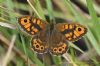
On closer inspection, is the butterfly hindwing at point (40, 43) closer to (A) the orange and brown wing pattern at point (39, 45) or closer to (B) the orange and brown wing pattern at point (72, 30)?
(A) the orange and brown wing pattern at point (39, 45)

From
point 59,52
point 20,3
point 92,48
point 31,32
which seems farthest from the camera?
point 20,3

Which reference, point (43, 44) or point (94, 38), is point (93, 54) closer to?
point (94, 38)

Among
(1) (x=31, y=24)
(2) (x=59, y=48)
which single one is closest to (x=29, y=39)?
(1) (x=31, y=24)

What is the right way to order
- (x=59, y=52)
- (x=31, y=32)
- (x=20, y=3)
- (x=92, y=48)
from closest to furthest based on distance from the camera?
(x=59, y=52) < (x=31, y=32) < (x=92, y=48) < (x=20, y=3)

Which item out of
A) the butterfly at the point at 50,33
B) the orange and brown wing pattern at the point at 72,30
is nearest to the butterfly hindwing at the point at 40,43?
the butterfly at the point at 50,33

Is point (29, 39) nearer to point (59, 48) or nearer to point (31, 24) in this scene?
point (31, 24)

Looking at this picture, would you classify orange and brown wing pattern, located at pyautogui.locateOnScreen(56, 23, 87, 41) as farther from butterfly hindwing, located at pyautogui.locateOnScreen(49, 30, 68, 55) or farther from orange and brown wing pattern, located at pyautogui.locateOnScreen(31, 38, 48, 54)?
orange and brown wing pattern, located at pyautogui.locateOnScreen(31, 38, 48, 54)

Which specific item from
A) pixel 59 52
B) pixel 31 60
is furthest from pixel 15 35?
pixel 59 52
